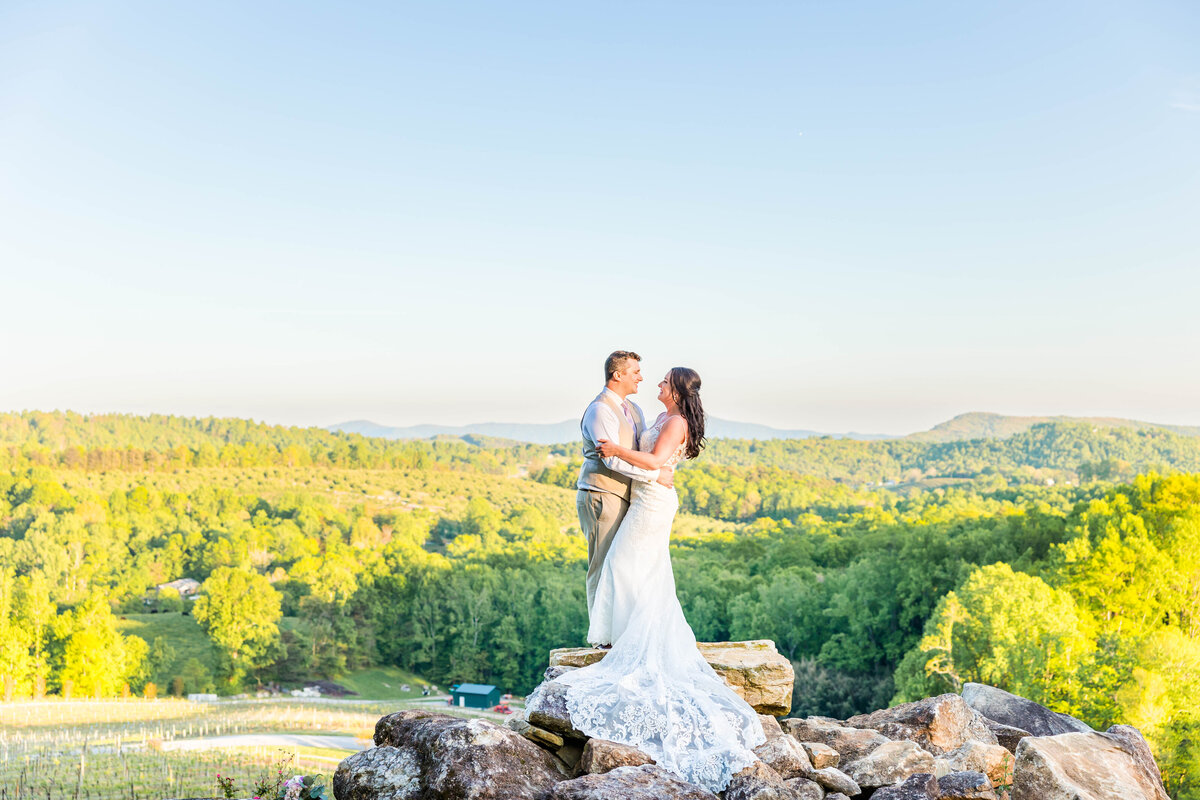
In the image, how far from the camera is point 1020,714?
11.3 metres

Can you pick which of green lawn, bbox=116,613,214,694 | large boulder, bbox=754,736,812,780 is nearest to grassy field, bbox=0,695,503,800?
large boulder, bbox=754,736,812,780

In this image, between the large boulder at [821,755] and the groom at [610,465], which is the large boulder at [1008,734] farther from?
the groom at [610,465]

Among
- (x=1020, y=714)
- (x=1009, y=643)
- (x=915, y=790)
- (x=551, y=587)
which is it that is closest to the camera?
(x=915, y=790)

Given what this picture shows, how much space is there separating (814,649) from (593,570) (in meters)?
41.5

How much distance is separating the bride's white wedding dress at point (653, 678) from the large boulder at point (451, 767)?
2.23ft

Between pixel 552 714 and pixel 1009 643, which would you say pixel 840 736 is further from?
pixel 1009 643

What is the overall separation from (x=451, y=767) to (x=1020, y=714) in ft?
27.8

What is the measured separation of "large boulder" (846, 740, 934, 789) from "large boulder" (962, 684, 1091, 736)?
3675 millimetres

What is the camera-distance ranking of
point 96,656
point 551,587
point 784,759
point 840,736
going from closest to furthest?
point 784,759 < point 840,736 < point 96,656 < point 551,587

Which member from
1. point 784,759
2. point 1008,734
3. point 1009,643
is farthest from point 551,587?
point 784,759

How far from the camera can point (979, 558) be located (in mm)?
44188

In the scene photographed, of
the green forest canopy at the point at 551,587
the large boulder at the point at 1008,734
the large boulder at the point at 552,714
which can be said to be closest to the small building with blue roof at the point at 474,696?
the green forest canopy at the point at 551,587

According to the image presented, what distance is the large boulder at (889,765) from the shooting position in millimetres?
7664

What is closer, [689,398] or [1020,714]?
[689,398]
